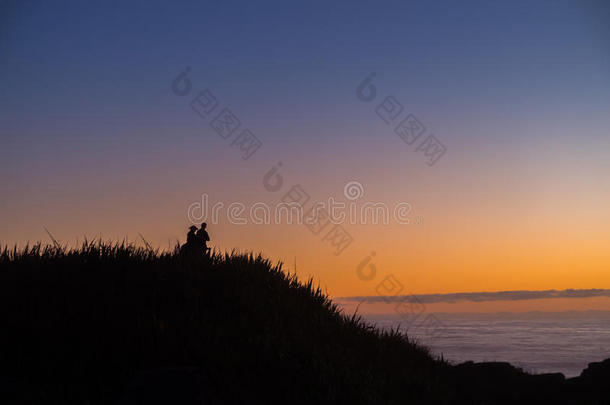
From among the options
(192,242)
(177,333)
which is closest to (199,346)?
(177,333)

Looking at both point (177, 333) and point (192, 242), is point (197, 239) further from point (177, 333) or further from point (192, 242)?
point (177, 333)

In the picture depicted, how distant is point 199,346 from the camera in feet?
35.0

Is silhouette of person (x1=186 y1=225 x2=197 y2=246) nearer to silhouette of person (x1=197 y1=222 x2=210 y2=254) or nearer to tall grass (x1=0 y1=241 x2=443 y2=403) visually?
silhouette of person (x1=197 y1=222 x2=210 y2=254)

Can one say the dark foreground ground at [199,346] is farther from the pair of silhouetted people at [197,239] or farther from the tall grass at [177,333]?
the pair of silhouetted people at [197,239]

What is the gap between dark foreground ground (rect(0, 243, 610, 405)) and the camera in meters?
9.98

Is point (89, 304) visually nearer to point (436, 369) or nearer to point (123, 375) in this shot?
point (123, 375)

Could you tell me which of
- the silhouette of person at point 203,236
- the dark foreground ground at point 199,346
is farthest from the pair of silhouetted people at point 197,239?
the dark foreground ground at point 199,346

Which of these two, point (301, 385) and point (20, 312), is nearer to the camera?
point (301, 385)

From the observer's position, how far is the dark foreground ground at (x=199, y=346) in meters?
9.98

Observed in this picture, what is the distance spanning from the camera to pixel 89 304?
1242 centimetres

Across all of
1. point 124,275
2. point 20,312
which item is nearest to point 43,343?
point 20,312

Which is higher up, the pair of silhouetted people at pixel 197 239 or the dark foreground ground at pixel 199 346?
the pair of silhouetted people at pixel 197 239

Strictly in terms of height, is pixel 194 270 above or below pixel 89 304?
above

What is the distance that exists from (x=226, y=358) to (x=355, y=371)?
292 centimetres
